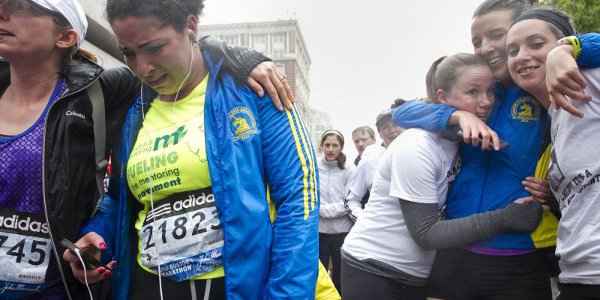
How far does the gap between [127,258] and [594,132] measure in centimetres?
170

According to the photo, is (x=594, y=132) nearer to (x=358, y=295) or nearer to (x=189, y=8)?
(x=358, y=295)

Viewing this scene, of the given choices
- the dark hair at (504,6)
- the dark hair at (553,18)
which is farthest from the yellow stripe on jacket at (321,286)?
the dark hair at (504,6)

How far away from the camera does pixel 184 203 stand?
162 cm

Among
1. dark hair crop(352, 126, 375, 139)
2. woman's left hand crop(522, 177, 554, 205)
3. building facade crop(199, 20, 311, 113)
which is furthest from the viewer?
building facade crop(199, 20, 311, 113)

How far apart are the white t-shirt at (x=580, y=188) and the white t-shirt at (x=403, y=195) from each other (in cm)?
50

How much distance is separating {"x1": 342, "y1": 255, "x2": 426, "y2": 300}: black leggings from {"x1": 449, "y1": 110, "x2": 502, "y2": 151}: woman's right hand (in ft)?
2.49

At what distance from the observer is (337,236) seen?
6008 mm

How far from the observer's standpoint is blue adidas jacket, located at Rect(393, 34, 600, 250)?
6.36 feet

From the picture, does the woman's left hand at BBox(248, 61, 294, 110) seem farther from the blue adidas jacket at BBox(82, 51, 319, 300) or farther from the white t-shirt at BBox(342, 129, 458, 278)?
the white t-shirt at BBox(342, 129, 458, 278)

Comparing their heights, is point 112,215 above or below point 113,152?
below

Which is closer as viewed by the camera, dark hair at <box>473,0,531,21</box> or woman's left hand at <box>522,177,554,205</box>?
woman's left hand at <box>522,177,554,205</box>

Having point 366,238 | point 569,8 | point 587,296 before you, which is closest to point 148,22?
point 366,238

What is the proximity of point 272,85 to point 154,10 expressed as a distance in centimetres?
48

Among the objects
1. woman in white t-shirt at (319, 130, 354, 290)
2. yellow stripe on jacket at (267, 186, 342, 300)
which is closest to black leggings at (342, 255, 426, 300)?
yellow stripe on jacket at (267, 186, 342, 300)
